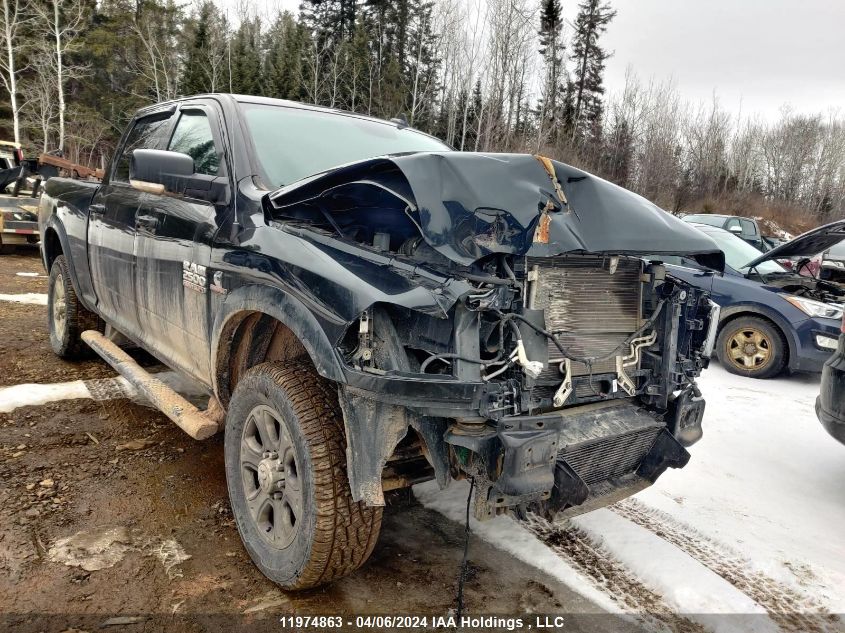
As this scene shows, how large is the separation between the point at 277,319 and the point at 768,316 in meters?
5.74

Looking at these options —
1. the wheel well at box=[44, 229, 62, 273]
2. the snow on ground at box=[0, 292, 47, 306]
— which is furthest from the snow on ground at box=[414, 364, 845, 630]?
the snow on ground at box=[0, 292, 47, 306]

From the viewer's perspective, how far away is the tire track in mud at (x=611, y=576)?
230cm

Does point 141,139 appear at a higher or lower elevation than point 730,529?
higher

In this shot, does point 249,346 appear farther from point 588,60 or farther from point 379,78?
point 588,60

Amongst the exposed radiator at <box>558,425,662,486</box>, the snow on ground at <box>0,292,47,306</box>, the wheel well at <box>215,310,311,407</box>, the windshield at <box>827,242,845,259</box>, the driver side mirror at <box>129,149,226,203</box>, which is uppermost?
the driver side mirror at <box>129,149,226,203</box>

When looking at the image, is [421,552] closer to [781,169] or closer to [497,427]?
[497,427]

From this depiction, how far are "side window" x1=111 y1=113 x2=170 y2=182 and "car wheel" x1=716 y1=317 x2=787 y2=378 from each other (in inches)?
235

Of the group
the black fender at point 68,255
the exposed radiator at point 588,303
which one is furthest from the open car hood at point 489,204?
the black fender at point 68,255

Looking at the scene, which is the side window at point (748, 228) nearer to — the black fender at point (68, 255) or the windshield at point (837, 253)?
→ the windshield at point (837, 253)

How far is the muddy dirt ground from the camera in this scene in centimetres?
217

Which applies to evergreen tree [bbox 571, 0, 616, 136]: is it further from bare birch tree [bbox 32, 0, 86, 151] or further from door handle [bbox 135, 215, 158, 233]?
door handle [bbox 135, 215, 158, 233]

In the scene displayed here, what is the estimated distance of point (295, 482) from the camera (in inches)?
86.4

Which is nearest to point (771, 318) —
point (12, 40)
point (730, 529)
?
point (730, 529)

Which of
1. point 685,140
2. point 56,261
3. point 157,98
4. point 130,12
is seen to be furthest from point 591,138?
point 56,261
